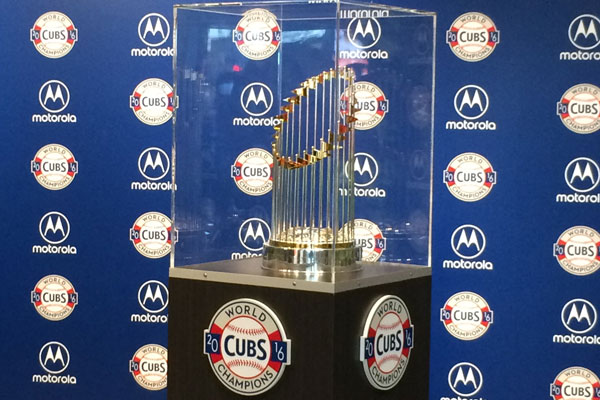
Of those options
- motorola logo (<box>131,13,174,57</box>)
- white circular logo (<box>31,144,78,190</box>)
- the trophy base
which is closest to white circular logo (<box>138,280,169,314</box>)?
white circular logo (<box>31,144,78,190</box>)

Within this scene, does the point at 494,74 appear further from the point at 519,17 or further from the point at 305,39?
the point at 305,39

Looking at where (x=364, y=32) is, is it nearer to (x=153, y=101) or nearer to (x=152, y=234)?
(x=153, y=101)

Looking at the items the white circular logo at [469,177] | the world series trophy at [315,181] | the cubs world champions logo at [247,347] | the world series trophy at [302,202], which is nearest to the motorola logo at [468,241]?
the white circular logo at [469,177]

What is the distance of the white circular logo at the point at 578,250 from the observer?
3.76m

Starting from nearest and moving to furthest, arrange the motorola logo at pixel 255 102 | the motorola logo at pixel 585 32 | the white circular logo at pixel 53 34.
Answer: the motorola logo at pixel 255 102 < the motorola logo at pixel 585 32 < the white circular logo at pixel 53 34

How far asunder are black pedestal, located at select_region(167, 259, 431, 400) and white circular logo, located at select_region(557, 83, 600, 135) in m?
1.40

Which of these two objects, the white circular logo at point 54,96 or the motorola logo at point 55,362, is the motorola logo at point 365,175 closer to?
the white circular logo at point 54,96

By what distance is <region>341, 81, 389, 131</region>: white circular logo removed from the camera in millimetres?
2557

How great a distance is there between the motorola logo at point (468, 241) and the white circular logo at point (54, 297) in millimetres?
1825

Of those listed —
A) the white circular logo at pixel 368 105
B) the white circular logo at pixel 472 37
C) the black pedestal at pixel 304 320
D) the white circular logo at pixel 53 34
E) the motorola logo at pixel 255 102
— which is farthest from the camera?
the white circular logo at pixel 53 34

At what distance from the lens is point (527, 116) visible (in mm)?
3805

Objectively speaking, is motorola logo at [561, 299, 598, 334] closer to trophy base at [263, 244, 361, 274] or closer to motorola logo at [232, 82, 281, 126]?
trophy base at [263, 244, 361, 274]

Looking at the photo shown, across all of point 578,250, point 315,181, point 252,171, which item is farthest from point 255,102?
point 578,250

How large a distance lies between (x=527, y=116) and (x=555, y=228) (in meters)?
0.49
